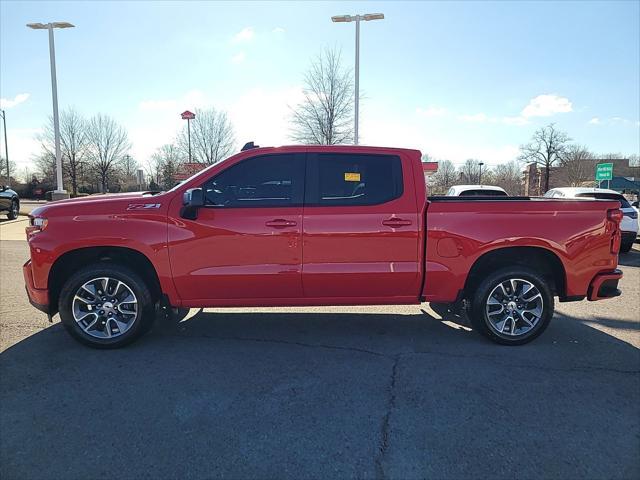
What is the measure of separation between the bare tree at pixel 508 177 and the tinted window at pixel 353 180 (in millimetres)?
65520

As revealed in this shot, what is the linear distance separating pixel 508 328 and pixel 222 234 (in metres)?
3.07

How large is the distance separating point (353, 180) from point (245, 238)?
4.04ft

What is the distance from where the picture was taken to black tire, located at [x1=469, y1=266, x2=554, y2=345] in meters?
4.55

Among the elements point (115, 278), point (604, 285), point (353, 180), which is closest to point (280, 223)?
point (353, 180)

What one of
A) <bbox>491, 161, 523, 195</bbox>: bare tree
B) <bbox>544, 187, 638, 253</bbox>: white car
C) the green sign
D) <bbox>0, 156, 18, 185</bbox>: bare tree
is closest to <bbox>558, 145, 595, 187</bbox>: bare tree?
<bbox>491, 161, 523, 195</bbox>: bare tree

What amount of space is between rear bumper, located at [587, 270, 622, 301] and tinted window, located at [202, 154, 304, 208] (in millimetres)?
3196

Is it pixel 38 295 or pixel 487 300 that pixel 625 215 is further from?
pixel 38 295

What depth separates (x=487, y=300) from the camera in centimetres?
456

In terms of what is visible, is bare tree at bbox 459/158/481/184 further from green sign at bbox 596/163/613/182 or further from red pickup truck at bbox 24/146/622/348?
red pickup truck at bbox 24/146/622/348

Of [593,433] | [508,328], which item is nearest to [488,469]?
[593,433]

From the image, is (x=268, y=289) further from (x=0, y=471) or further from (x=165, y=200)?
(x=0, y=471)

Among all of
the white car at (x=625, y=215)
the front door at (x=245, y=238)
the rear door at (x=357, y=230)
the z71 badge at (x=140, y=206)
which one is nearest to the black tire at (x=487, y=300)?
the rear door at (x=357, y=230)

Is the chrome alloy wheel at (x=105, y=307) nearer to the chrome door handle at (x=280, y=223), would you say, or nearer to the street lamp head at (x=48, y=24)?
the chrome door handle at (x=280, y=223)

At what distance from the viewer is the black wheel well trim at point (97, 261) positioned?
444cm
